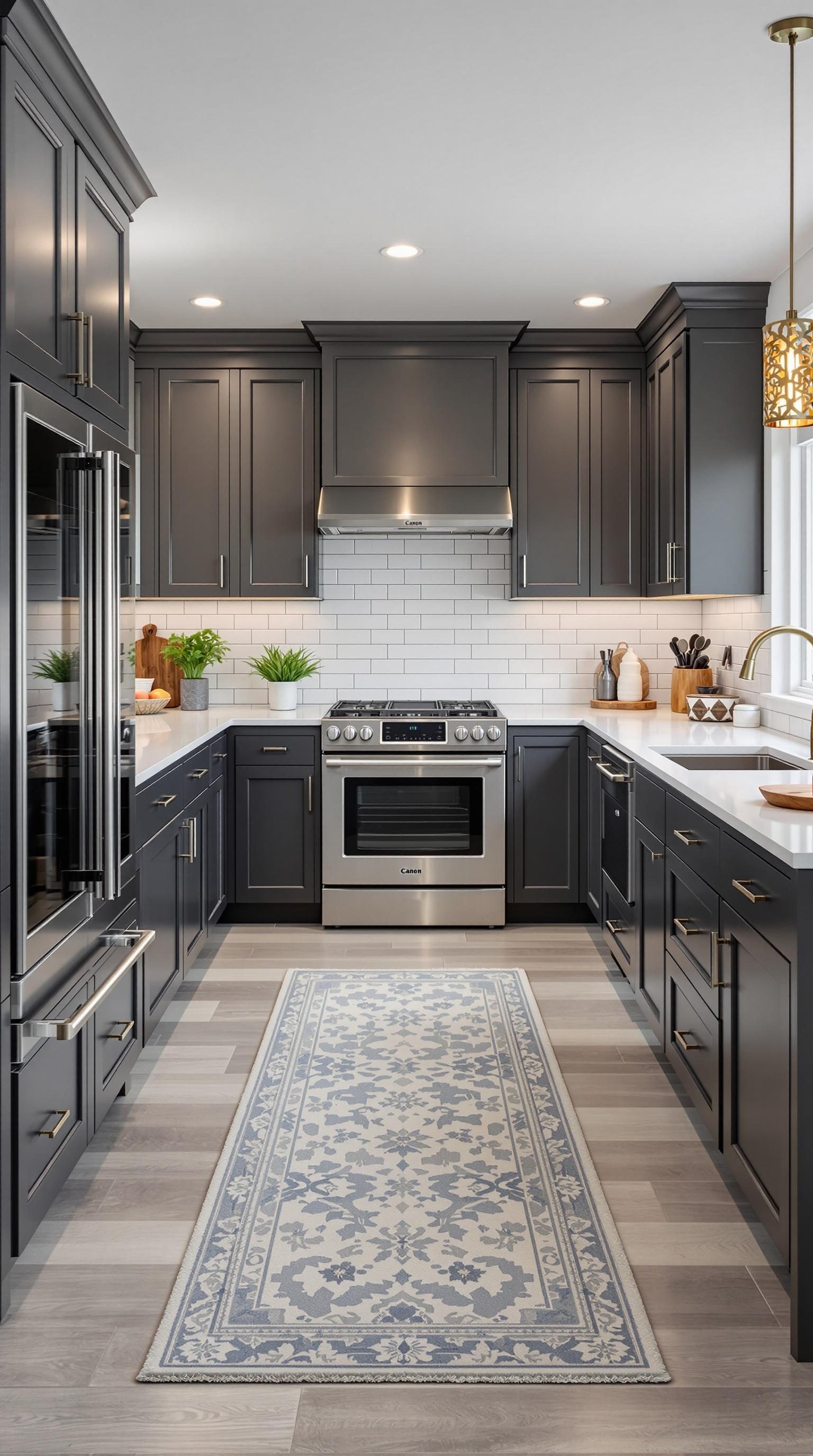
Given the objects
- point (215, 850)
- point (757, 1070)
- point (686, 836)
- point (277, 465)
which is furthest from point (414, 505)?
point (757, 1070)

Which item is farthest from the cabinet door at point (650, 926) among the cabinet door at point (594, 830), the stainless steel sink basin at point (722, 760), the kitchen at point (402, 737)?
the cabinet door at point (594, 830)

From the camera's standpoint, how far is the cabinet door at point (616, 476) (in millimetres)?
4855

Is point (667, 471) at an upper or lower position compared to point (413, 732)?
upper

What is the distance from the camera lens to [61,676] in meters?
2.34

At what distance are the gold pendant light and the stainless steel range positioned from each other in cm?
237

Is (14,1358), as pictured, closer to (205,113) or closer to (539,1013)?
(539,1013)

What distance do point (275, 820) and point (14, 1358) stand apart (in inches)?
114

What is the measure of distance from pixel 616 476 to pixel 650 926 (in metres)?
2.33

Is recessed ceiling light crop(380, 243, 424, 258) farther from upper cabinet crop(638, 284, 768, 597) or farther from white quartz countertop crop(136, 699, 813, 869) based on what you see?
white quartz countertop crop(136, 699, 813, 869)

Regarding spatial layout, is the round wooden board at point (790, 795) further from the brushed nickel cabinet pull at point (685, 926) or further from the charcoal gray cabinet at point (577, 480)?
the charcoal gray cabinet at point (577, 480)

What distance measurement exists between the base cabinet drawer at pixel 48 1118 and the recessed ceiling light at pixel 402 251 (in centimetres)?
265

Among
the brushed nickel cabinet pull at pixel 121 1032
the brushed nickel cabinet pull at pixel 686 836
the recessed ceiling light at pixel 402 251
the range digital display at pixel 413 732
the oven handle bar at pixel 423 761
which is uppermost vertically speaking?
the recessed ceiling light at pixel 402 251

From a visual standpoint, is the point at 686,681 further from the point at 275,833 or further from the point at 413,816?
the point at 275,833

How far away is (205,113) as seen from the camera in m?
2.79
